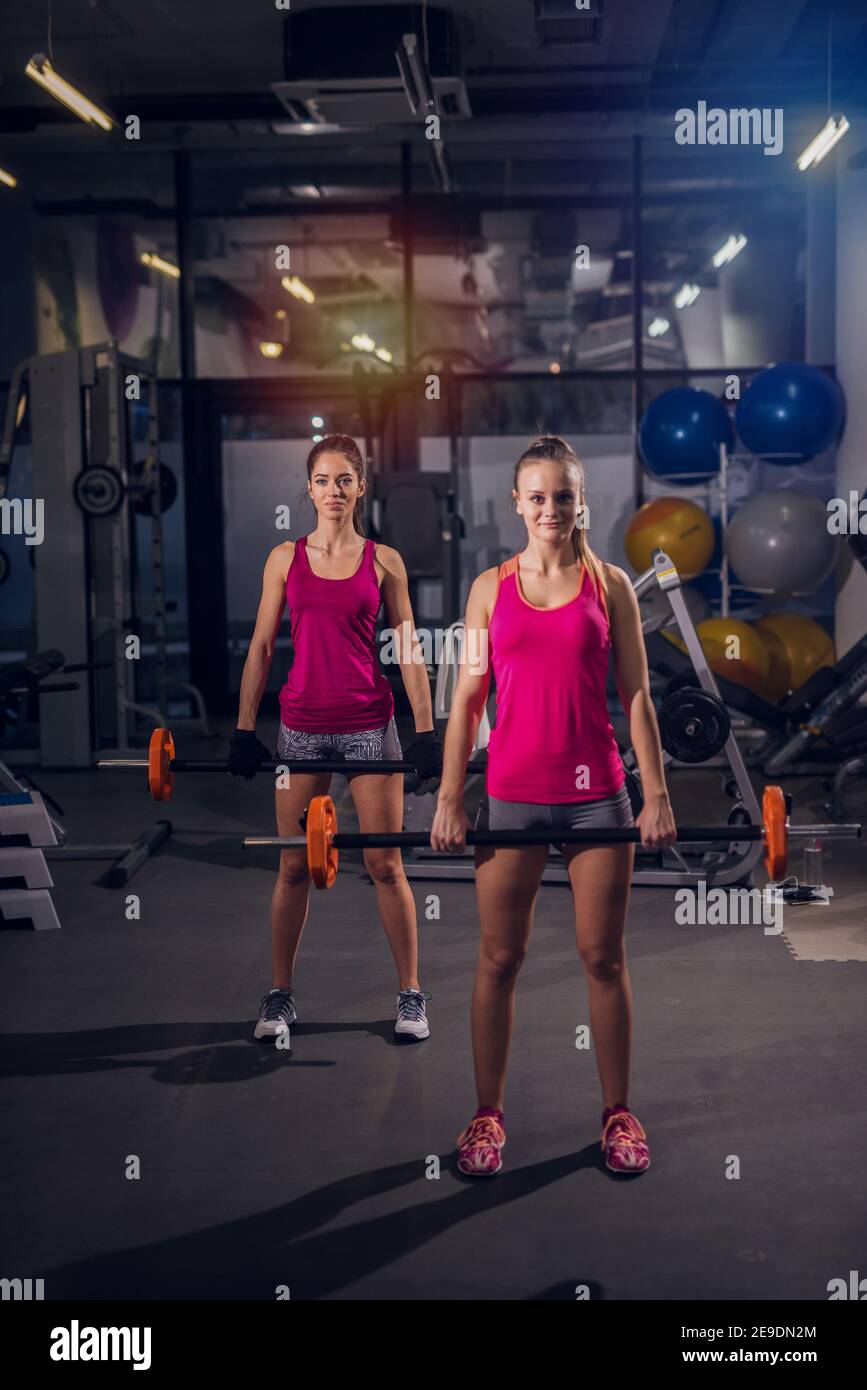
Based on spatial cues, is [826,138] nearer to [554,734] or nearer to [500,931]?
[554,734]

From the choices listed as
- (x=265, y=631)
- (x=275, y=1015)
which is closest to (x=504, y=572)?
(x=265, y=631)

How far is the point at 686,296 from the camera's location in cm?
974

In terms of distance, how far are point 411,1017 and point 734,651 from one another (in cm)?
464

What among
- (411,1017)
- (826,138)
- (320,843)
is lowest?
(411,1017)

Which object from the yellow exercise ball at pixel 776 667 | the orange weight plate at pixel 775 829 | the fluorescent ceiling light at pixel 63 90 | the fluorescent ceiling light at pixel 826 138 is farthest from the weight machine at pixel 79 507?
the orange weight plate at pixel 775 829

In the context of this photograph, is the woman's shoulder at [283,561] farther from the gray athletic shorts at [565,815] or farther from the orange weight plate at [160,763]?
the gray athletic shorts at [565,815]

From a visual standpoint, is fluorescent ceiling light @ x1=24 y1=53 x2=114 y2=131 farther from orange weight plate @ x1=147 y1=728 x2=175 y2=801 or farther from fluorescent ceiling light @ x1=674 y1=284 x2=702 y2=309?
orange weight plate @ x1=147 y1=728 x2=175 y2=801

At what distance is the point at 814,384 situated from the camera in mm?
8125

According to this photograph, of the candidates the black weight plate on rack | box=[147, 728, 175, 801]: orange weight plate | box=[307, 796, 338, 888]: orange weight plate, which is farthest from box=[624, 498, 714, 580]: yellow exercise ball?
box=[307, 796, 338, 888]: orange weight plate

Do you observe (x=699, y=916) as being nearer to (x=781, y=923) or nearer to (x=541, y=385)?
(x=781, y=923)

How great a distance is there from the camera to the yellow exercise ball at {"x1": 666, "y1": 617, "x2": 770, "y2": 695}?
7.71 meters

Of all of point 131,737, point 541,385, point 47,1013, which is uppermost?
point 541,385

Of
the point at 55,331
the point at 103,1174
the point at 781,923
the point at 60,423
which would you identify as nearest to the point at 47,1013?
the point at 103,1174
